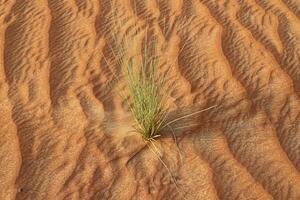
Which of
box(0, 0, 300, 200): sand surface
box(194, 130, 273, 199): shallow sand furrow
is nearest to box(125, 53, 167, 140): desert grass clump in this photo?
box(0, 0, 300, 200): sand surface

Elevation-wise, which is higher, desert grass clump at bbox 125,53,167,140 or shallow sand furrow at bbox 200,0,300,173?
desert grass clump at bbox 125,53,167,140

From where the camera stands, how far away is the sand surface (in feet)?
7.34

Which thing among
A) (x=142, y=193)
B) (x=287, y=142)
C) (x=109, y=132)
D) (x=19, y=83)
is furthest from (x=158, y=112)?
(x=19, y=83)

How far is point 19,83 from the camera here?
2688mm

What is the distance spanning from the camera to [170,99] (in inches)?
102

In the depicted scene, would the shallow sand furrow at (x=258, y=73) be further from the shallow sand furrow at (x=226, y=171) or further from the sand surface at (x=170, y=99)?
the shallow sand furrow at (x=226, y=171)

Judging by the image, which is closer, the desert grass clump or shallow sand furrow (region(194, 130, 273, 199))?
shallow sand furrow (region(194, 130, 273, 199))

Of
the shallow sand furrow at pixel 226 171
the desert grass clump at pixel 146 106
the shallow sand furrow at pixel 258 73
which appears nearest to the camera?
the shallow sand furrow at pixel 226 171

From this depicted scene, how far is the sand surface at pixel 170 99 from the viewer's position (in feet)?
7.34

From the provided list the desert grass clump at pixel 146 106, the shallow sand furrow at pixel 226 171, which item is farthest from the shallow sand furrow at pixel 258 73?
the desert grass clump at pixel 146 106

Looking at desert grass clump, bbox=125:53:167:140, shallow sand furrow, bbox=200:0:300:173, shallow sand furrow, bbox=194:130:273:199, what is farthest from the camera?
shallow sand furrow, bbox=200:0:300:173

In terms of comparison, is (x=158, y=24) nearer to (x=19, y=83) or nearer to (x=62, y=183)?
(x=19, y=83)

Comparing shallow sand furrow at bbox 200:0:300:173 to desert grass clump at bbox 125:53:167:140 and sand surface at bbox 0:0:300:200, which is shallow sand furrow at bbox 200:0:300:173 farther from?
desert grass clump at bbox 125:53:167:140

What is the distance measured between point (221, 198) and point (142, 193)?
29 centimetres
